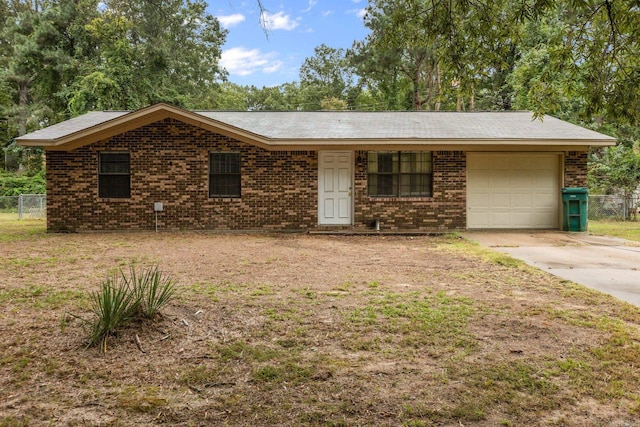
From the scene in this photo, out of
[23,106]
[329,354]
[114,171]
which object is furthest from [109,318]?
[23,106]

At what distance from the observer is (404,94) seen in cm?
3003

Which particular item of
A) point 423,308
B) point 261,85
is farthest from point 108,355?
point 261,85

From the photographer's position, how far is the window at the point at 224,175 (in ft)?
36.7

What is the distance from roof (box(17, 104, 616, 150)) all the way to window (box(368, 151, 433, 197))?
64 cm

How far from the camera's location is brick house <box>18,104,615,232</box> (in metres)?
10.9

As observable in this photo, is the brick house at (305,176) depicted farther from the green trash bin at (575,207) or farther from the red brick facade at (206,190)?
the green trash bin at (575,207)

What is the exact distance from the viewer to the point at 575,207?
10.9 m

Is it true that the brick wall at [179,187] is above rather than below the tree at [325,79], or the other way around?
Answer: below

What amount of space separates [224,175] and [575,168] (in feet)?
30.5

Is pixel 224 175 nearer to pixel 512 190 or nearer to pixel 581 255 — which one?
pixel 512 190

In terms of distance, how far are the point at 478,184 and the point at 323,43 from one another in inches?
1198

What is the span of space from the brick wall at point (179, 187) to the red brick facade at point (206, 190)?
0.03 metres

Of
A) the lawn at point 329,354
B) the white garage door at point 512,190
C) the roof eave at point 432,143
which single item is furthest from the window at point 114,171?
the white garage door at point 512,190

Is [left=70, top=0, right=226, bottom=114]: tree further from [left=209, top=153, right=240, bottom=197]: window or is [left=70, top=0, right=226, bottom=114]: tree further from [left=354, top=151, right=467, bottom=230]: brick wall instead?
[left=354, top=151, right=467, bottom=230]: brick wall
